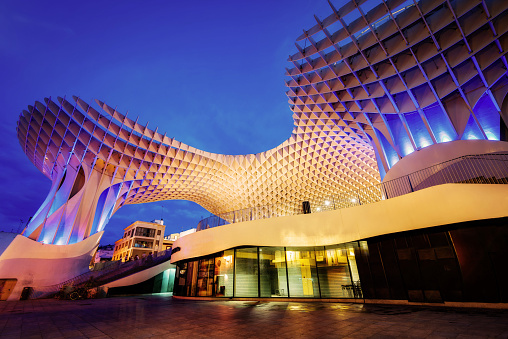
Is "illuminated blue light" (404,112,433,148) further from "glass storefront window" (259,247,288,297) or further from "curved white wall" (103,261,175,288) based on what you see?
"curved white wall" (103,261,175,288)

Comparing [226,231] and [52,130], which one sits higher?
[52,130]

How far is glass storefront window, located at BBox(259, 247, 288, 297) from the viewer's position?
13.1 meters

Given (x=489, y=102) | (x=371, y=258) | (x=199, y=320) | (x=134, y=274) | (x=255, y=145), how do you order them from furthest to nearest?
(x=255, y=145)
(x=134, y=274)
(x=489, y=102)
(x=371, y=258)
(x=199, y=320)

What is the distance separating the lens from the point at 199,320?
739 cm

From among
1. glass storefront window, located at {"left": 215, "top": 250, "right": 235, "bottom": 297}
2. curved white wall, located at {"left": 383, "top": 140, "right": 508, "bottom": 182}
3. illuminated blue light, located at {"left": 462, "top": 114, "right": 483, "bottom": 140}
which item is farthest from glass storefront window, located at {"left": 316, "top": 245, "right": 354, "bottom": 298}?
illuminated blue light, located at {"left": 462, "top": 114, "right": 483, "bottom": 140}

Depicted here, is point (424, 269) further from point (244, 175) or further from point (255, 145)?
point (255, 145)

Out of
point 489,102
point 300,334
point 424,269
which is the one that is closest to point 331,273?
point 424,269

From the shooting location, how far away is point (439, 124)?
707 inches

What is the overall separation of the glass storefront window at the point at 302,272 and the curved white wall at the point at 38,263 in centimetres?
2458

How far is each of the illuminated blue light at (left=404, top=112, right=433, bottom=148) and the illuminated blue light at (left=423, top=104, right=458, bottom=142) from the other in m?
0.52

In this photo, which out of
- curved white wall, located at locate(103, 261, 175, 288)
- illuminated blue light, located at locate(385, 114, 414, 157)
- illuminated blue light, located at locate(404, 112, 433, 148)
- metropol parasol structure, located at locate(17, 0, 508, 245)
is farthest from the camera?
curved white wall, located at locate(103, 261, 175, 288)

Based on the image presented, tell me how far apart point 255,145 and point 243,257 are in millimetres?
131567

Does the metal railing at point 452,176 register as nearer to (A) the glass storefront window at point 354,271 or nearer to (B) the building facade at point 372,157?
(B) the building facade at point 372,157

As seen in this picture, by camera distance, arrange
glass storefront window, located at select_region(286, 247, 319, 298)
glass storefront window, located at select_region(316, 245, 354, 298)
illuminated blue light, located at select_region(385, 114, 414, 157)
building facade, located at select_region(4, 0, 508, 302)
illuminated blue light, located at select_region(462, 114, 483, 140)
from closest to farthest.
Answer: building facade, located at select_region(4, 0, 508, 302) → glass storefront window, located at select_region(316, 245, 354, 298) → glass storefront window, located at select_region(286, 247, 319, 298) → illuminated blue light, located at select_region(462, 114, 483, 140) → illuminated blue light, located at select_region(385, 114, 414, 157)
